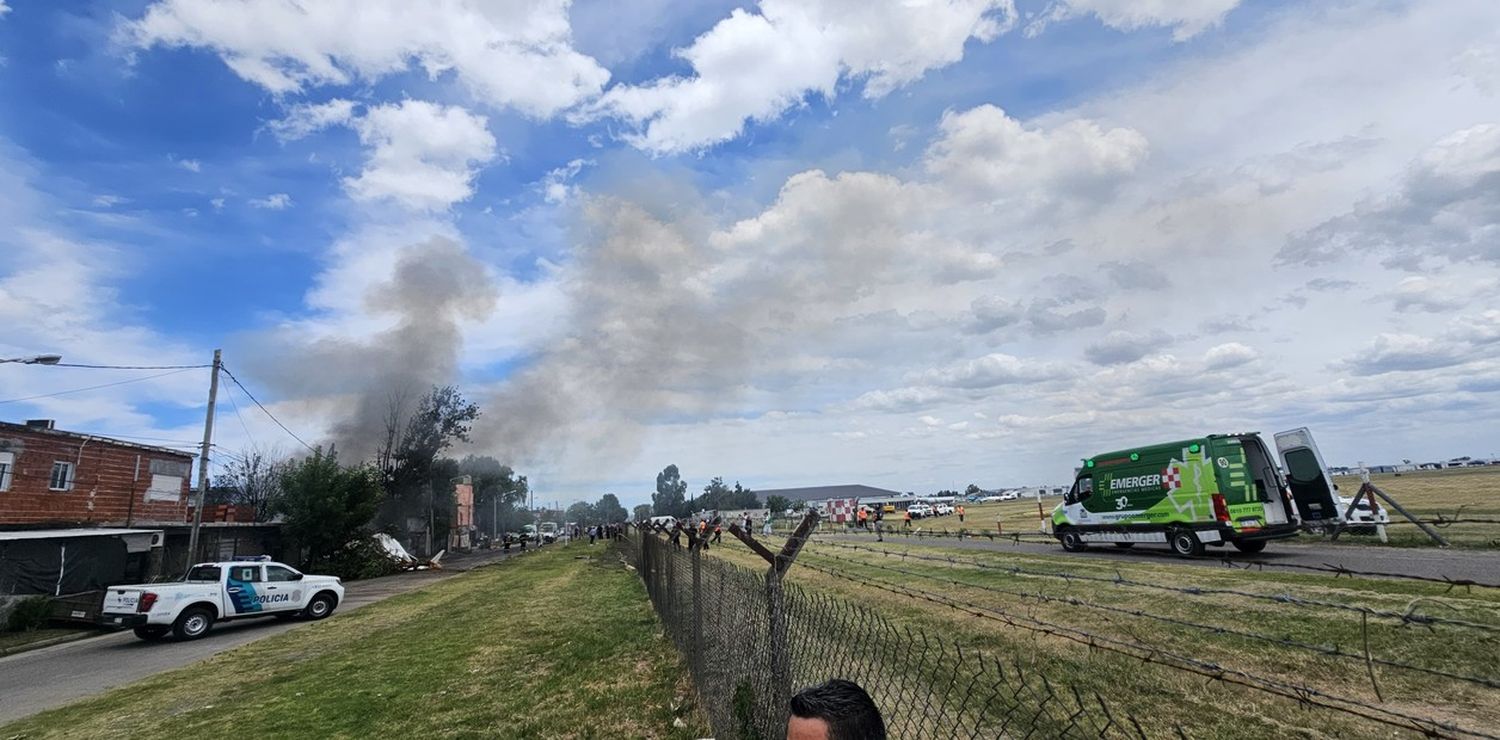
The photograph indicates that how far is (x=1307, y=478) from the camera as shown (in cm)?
1559

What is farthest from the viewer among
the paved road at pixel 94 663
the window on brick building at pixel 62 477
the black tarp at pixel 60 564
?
the window on brick building at pixel 62 477

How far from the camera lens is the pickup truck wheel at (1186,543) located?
15.6 m

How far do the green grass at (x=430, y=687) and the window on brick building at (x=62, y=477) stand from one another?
63.1 feet

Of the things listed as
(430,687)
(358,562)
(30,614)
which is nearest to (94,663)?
(30,614)

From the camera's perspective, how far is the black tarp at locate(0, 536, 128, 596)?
19.0 m

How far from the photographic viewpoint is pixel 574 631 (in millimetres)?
12008

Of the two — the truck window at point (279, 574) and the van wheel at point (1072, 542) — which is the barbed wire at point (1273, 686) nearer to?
the van wheel at point (1072, 542)

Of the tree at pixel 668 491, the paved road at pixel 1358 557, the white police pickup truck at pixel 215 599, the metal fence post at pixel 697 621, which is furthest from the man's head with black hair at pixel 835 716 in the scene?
the tree at pixel 668 491

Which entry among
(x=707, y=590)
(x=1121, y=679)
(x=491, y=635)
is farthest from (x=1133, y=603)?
(x=491, y=635)

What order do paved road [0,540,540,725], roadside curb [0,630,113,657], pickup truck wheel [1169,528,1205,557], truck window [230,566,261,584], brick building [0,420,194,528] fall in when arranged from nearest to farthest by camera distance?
paved road [0,540,540,725]
roadside curb [0,630,113,657]
pickup truck wheel [1169,528,1205,557]
truck window [230,566,261,584]
brick building [0,420,194,528]

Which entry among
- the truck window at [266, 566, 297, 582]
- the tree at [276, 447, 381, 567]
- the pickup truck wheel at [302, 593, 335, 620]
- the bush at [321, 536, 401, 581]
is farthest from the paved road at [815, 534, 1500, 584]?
the bush at [321, 536, 401, 581]

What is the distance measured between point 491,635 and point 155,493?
28904 millimetres

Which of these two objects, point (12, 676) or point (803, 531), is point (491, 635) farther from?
point (803, 531)

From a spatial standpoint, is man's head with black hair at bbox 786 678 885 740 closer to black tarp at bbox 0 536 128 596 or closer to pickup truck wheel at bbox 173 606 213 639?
pickup truck wheel at bbox 173 606 213 639
